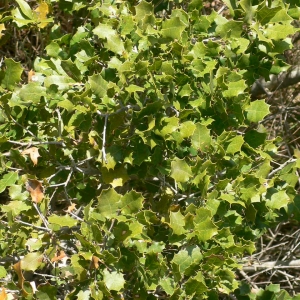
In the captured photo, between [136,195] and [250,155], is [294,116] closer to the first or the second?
[250,155]

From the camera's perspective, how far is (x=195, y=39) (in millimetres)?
2135

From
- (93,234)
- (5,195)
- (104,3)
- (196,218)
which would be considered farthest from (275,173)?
(5,195)

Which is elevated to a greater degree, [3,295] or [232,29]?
[232,29]

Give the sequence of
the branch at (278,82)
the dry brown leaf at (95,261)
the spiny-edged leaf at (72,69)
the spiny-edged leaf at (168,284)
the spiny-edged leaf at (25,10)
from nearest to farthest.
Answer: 1. the dry brown leaf at (95,261)
2. the spiny-edged leaf at (168,284)
3. the spiny-edged leaf at (72,69)
4. the spiny-edged leaf at (25,10)
5. the branch at (278,82)

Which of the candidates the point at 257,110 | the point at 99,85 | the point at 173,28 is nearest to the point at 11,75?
the point at 99,85

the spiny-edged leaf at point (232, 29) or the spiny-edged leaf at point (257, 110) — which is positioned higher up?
the spiny-edged leaf at point (232, 29)

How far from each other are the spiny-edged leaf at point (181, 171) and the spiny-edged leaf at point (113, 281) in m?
0.40

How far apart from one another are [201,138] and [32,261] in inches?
30.3

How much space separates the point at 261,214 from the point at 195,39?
0.76m

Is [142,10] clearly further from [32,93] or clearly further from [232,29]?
[32,93]

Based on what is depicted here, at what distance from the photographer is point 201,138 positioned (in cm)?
190

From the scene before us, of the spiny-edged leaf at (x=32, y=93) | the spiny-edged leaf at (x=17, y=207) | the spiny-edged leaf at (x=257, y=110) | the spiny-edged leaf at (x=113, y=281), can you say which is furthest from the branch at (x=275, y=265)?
the spiny-edged leaf at (x=32, y=93)

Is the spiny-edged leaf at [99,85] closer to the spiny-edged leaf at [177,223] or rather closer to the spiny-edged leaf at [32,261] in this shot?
the spiny-edged leaf at [177,223]

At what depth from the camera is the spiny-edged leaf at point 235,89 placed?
1930 millimetres
